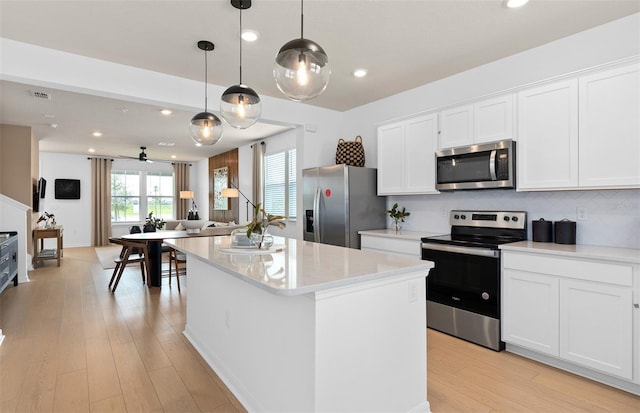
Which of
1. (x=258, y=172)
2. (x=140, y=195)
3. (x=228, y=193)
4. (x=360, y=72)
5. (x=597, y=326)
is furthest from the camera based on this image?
(x=140, y=195)

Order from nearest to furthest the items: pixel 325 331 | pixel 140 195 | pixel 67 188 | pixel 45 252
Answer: pixel 325 331 → pixel 45 252 → pixel 67 188 → pixel 140 195

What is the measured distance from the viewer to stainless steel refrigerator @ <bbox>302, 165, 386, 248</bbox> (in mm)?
4168

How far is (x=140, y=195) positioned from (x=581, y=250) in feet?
37.3

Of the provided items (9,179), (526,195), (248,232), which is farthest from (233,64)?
(9,179)

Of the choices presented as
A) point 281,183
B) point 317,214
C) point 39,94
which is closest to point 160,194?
point 281,183

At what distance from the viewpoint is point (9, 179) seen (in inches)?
240

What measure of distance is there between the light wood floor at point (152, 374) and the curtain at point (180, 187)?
24.8ft

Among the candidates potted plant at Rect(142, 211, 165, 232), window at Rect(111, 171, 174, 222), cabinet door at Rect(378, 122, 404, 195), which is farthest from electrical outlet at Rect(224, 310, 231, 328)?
A: window at Rect(111, 171, 174, 222)

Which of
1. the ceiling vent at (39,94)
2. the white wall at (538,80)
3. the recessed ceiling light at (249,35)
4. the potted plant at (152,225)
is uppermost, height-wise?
the ceiling vent at (39,94)

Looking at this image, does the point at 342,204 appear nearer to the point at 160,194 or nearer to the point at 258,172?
the point at 258,172

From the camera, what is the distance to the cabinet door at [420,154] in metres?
3.69

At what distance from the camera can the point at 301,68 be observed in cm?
181

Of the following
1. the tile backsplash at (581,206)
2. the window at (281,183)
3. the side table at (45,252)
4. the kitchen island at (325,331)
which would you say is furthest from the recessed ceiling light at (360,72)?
the side table at (45,252)

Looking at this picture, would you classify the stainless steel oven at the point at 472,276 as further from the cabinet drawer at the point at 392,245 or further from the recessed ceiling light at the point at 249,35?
the recessed ceiling light at the point at 249,35
